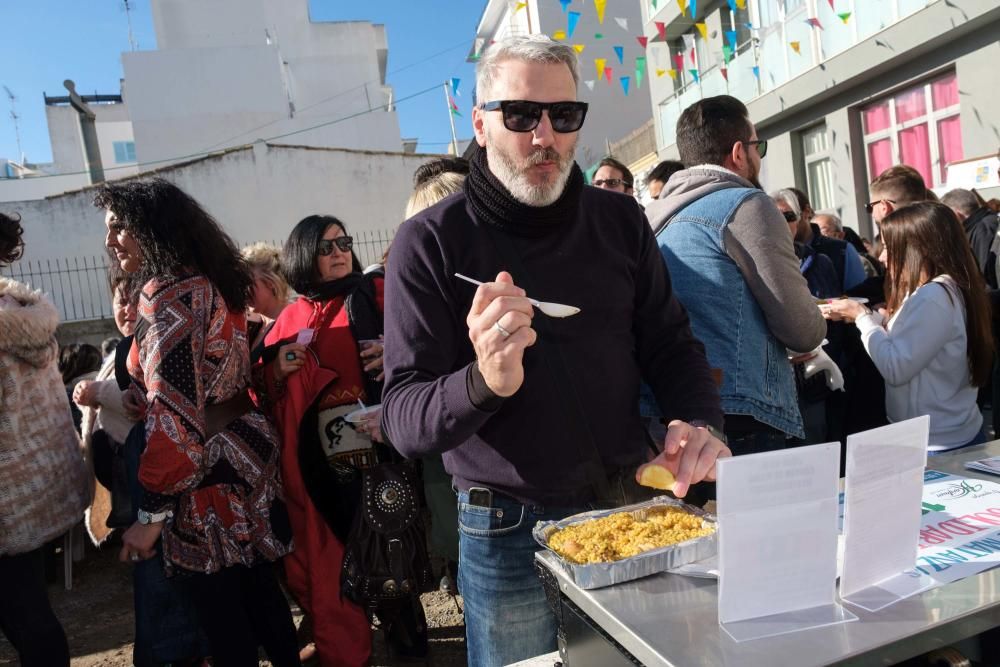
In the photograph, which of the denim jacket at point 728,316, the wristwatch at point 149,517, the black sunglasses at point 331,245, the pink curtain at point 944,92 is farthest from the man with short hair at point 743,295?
the pink curtain at point 944,92

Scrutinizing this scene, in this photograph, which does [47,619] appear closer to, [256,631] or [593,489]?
[256,631]

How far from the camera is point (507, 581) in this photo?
1.63m

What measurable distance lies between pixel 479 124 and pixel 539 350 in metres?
0.59

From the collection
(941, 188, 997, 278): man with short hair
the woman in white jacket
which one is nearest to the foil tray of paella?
the woman in white jacket

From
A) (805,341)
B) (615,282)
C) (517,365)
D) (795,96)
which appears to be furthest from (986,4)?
(517,365)

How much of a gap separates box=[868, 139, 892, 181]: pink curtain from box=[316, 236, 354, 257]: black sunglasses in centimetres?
1055

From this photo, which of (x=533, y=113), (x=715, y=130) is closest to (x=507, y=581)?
(x=533, y=113)

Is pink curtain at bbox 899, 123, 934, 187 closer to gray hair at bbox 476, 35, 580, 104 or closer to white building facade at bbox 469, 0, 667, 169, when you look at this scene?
gray hair at bbox 476, 35, 580, 104

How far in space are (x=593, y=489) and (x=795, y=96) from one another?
497 inches

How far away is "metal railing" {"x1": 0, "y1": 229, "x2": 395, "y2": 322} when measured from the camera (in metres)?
13.7

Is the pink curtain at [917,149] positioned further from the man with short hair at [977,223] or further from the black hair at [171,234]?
the black hair at [171,234]

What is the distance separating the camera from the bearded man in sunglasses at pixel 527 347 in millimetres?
1559

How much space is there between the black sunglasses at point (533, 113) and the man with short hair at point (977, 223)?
3650 mm

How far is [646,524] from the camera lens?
1.32m
